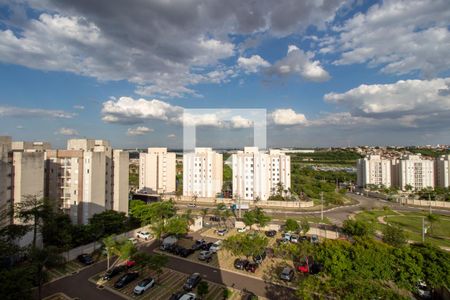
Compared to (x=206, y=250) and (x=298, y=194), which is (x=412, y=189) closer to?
(x=298, y=194)

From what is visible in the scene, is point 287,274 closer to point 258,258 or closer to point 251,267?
point 251,267

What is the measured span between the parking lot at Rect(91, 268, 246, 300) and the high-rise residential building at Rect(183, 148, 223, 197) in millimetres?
34831

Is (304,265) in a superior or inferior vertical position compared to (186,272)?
superior

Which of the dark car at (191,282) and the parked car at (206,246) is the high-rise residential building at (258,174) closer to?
the parked car at (206,246)

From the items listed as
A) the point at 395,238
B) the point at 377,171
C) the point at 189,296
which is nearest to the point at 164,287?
the point at 189,296

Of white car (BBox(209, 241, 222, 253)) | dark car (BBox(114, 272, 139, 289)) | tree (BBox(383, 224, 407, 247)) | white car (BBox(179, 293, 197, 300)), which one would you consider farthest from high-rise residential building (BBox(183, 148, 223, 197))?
white car (BBox(179, 293, 197, 300))

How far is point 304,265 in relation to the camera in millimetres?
19578

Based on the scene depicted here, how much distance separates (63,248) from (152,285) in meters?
8.80

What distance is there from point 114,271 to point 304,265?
537 inches

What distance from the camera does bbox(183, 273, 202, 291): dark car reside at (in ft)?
54.1

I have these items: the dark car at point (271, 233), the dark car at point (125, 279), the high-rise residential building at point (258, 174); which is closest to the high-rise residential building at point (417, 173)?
the high-rise residential building at point (258, 174)

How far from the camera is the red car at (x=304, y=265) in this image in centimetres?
1888

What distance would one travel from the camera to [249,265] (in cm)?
1936

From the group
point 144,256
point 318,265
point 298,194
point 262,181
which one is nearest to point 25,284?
point 144,256
